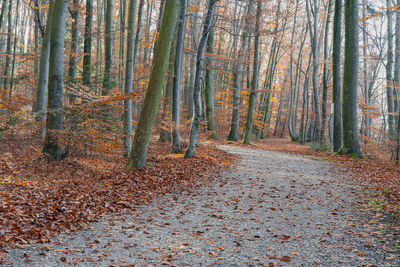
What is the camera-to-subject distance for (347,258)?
4.11 m

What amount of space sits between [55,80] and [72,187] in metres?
3.97

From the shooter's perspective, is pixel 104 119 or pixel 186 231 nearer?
pixel 186 231

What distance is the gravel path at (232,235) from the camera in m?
4.08

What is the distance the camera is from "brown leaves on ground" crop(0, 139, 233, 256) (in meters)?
4.77

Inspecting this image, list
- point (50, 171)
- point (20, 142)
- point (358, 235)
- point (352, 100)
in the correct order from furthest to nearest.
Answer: point (352, 100) → point (20, 142) → point (50, 171) → point (358, 235)

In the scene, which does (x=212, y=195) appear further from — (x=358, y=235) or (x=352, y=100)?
(x=352, y=100)

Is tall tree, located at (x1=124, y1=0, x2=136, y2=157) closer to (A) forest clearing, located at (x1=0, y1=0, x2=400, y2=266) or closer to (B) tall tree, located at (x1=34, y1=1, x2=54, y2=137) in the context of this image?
(A) forest clearing, located at (x1=0, y1=0, x2=400, y2=266)

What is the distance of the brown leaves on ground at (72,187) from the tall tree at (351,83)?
239 inches

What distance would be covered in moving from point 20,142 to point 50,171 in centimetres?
449

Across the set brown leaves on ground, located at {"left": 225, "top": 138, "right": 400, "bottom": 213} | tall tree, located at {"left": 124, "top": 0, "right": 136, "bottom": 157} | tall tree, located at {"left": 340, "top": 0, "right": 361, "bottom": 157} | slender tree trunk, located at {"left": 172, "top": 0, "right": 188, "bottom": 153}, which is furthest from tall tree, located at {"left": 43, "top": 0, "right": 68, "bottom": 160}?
tall tree, located at {"left": 340, "top": 0, "right": 361, "bottom": 157}

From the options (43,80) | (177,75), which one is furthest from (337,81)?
(43,80)

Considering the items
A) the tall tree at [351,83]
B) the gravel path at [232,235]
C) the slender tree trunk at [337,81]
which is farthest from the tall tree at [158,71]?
the slender tree trunk at [337,81]

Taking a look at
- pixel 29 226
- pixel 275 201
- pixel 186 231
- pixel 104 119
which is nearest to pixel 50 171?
pixel 104 119

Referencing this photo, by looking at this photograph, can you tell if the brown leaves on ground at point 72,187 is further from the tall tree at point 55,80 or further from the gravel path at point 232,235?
the tall tree at point 55,80
